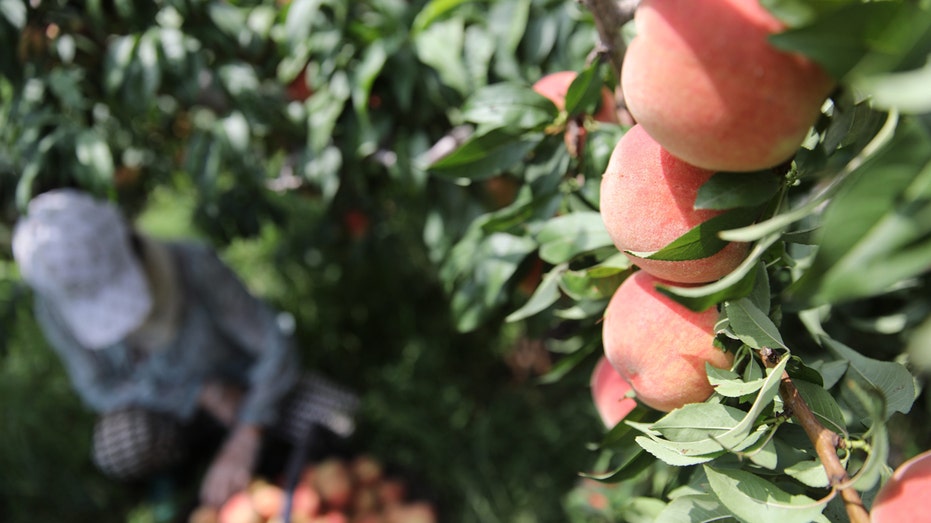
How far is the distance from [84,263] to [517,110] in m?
0.96

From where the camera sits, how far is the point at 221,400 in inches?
64.6

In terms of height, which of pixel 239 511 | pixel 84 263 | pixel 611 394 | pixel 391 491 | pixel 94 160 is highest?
pixel 94 160

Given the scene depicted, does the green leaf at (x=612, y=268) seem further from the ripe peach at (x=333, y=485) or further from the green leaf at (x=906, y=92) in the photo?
the ripe peach at (x=333, y=485)

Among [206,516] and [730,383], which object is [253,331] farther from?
[730,383]

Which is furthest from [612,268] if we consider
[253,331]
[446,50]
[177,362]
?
[177,362]

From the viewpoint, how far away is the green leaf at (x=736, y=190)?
428mm

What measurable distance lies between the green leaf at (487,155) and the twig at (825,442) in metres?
0.32

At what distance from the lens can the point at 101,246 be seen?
129 centimetres

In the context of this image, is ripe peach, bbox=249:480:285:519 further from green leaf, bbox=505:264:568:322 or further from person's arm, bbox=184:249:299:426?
green leaf, bbox=505:264:568:322

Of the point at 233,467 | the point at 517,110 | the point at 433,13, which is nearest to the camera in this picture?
the point at 517,110

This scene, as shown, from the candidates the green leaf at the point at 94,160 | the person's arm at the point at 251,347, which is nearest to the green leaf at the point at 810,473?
the green leaf at the point at 94,160

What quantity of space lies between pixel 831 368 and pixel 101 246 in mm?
1225

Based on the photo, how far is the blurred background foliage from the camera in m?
0.94

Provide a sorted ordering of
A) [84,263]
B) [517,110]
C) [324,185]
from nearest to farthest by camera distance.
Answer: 1. [517,110]
2. [324,185]
3. [84,263]
